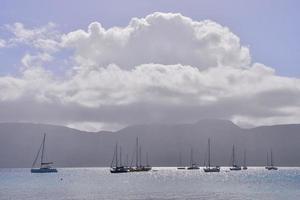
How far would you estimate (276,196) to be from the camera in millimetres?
92375

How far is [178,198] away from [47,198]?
73.9ft

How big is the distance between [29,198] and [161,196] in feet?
75.0

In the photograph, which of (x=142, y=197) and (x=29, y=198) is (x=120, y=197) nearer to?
(x=142, y=197)

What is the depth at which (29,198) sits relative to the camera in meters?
89.8

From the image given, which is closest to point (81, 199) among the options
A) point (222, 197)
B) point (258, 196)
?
point (222, 197)

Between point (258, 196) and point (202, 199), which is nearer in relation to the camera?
point (202, 199)

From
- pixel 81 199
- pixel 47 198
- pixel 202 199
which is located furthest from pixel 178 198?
pixel 47 198

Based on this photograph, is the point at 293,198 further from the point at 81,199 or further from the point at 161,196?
the point at 81,199

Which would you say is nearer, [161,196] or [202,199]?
[202,199]

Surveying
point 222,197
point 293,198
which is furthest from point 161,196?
point 293,198

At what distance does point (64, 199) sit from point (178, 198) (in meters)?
19.1

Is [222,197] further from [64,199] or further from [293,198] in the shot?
[64,199]

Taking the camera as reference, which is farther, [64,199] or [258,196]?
[258,196]

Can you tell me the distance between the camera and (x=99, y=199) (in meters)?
87.0
